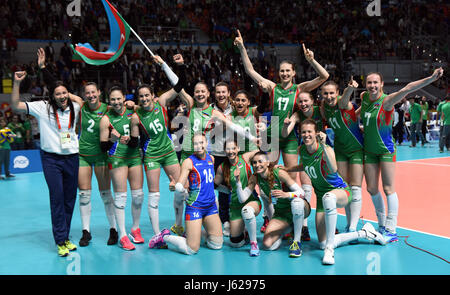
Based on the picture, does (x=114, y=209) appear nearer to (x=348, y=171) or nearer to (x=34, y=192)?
(x=348, y=171)

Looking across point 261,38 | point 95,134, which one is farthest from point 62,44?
→ point 95,134

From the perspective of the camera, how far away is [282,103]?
6.07 meters

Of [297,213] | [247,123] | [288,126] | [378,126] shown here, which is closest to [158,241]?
[297,213]

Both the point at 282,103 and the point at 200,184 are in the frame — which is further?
the point at 282,103

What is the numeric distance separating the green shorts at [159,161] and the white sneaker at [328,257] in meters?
2.24

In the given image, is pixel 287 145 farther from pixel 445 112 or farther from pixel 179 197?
pixel 445 112

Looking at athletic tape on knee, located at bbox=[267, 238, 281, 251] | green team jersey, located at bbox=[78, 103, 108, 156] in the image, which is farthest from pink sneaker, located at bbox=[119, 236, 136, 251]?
athletic tape on knee, located at bbox=[267, 238, 281, 251]

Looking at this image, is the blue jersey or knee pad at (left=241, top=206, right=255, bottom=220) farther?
the blue jersey

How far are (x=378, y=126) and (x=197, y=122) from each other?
90.7 inches

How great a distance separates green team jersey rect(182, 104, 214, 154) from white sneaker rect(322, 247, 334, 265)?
215 cm

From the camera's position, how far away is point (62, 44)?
63.2 ft

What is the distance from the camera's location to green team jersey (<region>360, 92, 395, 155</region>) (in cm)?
564

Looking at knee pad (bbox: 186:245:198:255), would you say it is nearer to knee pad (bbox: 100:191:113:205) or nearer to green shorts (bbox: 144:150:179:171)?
green shorts (bbox: 144:150:179:171)
